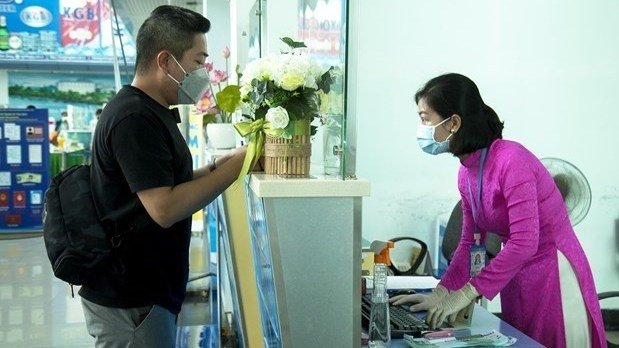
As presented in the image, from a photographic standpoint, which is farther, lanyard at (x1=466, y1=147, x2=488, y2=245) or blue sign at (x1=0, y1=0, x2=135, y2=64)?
blue sign at (x1=0, y1=0, x2=135, y2=64)

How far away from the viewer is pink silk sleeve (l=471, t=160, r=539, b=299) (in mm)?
2121

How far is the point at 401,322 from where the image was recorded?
2.06 m

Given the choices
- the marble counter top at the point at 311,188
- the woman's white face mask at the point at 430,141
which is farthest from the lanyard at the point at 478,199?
the marble counter top at the point at 311,188

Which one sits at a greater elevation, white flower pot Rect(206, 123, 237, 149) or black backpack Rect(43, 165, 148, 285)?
white flower pot Rect(206, 123, 237, 149)

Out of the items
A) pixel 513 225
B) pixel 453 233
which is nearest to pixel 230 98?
pixel 513 225

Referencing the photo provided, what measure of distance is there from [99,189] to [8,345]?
3.15 metres

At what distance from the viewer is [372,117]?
4.98 metres

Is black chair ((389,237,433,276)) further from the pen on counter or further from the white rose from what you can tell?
the white rose

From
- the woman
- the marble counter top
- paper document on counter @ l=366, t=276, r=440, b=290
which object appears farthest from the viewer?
paper document on counter @ l=366, t=276, r=440, b=290

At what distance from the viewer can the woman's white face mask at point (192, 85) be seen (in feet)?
6.82

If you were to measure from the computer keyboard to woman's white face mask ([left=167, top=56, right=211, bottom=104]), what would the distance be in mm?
894

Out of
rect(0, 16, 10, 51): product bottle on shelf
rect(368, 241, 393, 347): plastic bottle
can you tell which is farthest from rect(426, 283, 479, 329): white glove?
rect(0, 16, 10, 51): product bottle on shelf

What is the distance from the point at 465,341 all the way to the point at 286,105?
89 cm

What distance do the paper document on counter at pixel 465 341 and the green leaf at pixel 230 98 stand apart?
37.3 inches
